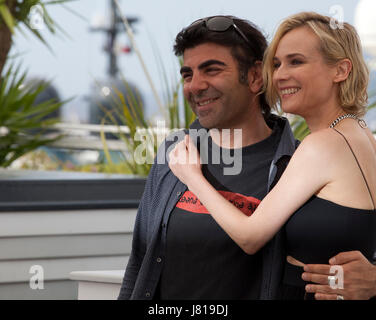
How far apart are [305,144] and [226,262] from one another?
36 centimetres

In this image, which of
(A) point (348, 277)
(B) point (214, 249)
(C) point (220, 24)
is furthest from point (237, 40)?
(A) point (348, 277)

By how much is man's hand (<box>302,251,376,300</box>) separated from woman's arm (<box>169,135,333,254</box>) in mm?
127

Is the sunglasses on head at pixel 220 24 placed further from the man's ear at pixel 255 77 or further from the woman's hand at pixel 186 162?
the woman's hand at pixel 186 162

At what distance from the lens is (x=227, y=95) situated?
155 cm

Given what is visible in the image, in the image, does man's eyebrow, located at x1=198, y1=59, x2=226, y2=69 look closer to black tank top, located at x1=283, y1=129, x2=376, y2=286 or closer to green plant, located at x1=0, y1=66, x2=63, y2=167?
black tank top, located at x1=283, y1=129, x2=376, y2=286

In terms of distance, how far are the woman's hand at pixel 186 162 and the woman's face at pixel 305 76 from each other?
26 centimetres

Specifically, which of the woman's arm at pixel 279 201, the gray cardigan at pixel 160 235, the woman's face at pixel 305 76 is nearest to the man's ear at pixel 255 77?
the gray cardigan at pixel 160 235

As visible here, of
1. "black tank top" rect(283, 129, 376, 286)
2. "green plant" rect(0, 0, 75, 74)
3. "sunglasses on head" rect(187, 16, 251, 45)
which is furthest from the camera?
"green plant" rect(0, 0, 75, 74)

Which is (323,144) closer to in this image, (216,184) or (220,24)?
(216,184)

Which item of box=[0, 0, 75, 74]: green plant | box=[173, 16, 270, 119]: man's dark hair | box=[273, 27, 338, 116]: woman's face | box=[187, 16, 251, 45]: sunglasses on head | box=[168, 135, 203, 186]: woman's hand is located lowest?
box=[168, 135, 203, 186]: woman's hand

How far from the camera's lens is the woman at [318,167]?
1.24 meters

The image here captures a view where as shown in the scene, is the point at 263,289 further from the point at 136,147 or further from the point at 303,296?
the point at 136,147

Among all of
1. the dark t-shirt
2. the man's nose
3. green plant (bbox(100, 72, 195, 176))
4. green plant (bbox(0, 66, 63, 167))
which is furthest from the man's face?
green plant (bbox(0, 66, 63, 167))

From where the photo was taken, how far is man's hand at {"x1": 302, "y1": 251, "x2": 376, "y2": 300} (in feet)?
4.11
